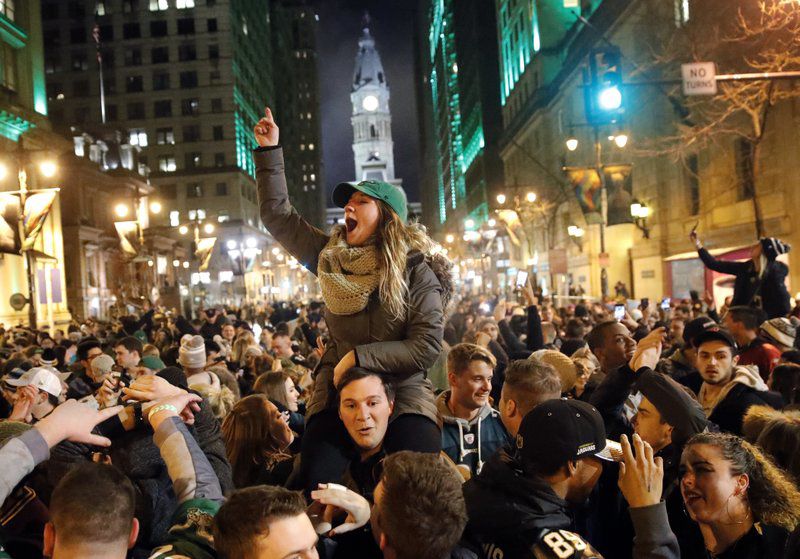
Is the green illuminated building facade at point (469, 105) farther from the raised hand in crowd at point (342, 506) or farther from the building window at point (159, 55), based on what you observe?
the raised hand in crowd at point (342, 506)

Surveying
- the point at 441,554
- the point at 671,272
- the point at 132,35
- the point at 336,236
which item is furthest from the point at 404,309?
the point at 132,35

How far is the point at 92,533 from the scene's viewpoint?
2.60m

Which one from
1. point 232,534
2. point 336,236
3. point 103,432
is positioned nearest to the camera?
point 232,534

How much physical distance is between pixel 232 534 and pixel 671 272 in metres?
35.5

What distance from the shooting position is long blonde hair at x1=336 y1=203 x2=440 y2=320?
363 centimetres

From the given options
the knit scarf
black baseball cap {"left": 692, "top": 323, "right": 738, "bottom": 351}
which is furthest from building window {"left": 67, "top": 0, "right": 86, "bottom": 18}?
the knit scarf

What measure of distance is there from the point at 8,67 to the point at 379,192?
1628 inches

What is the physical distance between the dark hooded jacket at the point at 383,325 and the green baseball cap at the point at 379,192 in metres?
0.29

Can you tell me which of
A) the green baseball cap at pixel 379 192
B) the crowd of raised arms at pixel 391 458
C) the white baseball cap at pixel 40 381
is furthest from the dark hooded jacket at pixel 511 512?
the white baseball cap at pixel 40 381

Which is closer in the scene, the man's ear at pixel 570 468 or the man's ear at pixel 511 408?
the man's ear at pixel 570 468

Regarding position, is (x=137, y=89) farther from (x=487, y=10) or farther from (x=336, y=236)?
(x=336, y=236)

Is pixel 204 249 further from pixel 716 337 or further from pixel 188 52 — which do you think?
pixel 188 52

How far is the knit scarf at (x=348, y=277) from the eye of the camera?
366 cm

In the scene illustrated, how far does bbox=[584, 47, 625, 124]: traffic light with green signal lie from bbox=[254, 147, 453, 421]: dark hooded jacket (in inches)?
437
